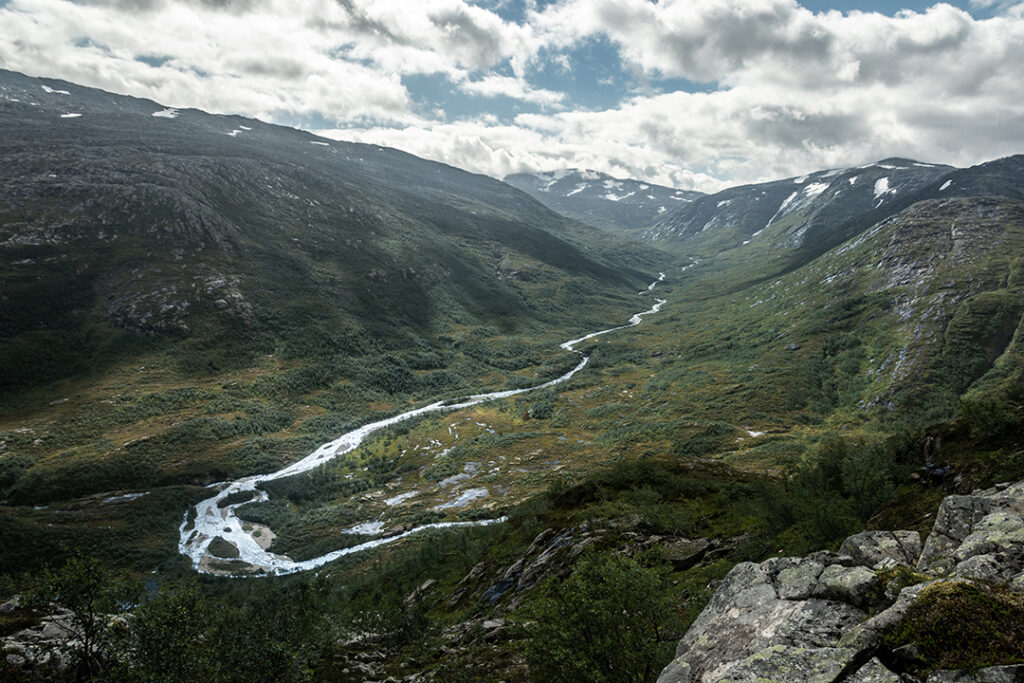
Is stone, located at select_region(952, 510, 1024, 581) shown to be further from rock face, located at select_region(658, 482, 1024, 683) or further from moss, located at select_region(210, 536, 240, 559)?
moss, located at select_region(210, 536, 240, 559)

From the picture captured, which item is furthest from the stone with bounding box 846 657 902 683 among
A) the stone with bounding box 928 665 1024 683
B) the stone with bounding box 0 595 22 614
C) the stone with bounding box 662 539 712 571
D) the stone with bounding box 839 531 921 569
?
the stone with bounding box 0 595 22 614

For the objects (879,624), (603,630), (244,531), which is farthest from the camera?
(244,531)

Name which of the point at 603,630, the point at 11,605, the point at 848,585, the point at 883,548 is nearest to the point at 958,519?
the point at 883,548

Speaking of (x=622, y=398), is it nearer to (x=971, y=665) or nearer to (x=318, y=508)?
(x=318, y=508)

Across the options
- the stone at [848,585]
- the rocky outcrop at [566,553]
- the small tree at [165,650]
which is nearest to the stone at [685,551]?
the rocky outcrop at [566,553]

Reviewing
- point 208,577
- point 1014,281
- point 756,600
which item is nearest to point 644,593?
point 756,600

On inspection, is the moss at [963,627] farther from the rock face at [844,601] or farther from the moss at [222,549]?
the moss at [222,549]

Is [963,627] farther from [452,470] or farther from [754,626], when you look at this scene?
[452,470]

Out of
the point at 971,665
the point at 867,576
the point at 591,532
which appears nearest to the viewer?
the point at 971,665
